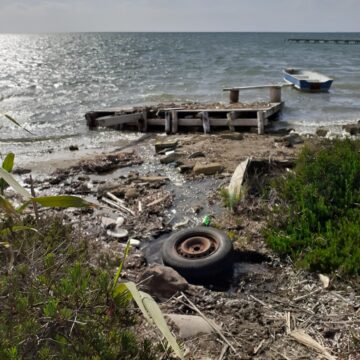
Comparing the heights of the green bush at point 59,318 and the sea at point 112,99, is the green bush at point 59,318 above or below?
above

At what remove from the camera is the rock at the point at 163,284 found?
4605mm

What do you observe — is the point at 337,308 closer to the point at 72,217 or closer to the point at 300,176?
the point at 300,176

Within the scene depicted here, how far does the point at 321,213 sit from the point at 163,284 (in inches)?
112

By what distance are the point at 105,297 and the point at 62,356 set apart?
607mm

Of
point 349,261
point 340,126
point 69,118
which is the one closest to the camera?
point 349,261

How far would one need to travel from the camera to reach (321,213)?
612cm

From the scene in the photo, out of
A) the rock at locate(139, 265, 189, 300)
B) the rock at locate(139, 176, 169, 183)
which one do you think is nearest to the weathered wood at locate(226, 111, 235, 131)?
the rock at locate(139, 176, 169, 183)

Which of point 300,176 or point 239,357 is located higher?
point 300,176

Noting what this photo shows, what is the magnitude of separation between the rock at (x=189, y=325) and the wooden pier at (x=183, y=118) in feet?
35.8

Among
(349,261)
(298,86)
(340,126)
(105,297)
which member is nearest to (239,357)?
(105,297)

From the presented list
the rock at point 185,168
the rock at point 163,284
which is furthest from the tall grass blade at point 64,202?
the rock at point 185,168

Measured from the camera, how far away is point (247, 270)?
218 inches

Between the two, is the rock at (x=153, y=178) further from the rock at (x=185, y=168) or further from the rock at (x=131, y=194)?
the rock at (x=131, y=194)

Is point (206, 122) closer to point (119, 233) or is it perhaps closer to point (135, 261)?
point (119, 233)
